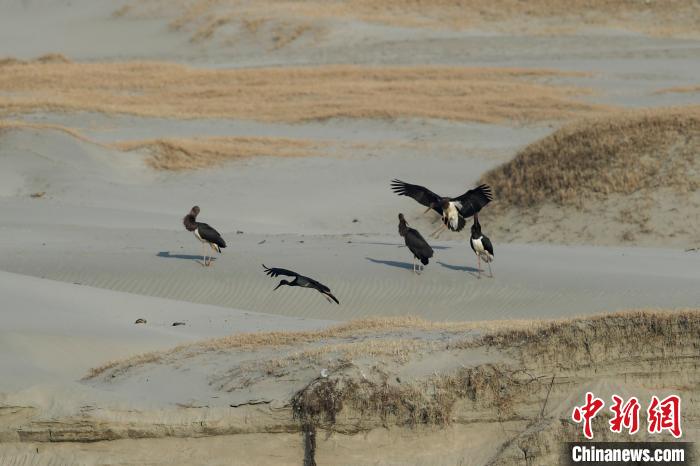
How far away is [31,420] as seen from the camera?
29.6 ft

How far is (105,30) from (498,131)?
4363cm

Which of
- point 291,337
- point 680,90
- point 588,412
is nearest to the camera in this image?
point 588,412

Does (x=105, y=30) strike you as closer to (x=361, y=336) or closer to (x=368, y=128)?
(x=368, y=128)

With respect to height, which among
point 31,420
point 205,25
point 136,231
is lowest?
point 31,420

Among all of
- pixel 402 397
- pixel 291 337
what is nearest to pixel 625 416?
pixel 402 397

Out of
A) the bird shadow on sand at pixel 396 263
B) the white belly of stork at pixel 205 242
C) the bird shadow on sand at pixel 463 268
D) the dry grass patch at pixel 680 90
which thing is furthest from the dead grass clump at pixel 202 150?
the dry grass patch at pixel 680 90

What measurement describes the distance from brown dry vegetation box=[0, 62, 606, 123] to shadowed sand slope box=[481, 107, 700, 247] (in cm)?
1116

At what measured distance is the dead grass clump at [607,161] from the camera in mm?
22328

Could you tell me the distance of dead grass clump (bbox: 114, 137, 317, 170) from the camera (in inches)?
1173

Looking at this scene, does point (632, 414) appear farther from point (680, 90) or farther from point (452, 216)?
point (680, 90)

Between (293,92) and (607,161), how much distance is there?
1956cm

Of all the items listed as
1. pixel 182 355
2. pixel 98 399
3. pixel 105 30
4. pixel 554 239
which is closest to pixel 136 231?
pixel 554 239

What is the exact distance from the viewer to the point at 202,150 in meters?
30.4

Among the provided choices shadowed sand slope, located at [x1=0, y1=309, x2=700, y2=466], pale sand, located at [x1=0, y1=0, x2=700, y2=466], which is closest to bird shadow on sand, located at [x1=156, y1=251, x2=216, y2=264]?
pale sand, located at [x1=0, y1=0, x2=700, y2=466]
